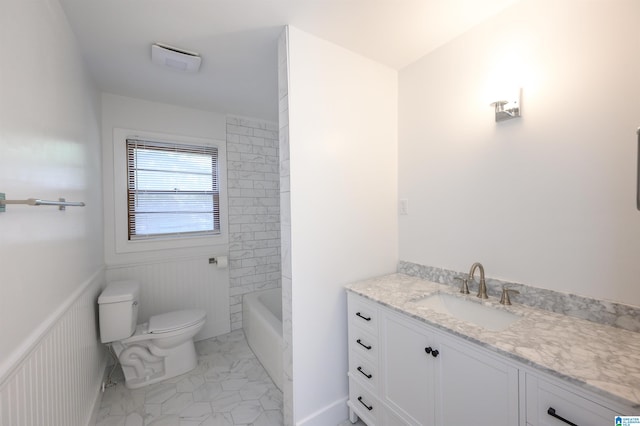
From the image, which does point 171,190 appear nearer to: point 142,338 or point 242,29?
point 142,338

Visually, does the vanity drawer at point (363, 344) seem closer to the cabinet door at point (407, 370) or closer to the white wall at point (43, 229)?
the cabinet door at point (407, 370)

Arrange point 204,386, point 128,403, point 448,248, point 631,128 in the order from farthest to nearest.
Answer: point 204,386, point 128,403, point 448,248, point 631,128

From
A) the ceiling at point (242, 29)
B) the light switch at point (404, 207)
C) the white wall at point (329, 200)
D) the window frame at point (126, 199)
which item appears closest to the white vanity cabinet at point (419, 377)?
the white wall at point (329, 200)

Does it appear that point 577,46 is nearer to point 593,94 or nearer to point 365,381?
point 593,94

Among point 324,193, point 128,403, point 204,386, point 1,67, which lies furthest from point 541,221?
point 128,403

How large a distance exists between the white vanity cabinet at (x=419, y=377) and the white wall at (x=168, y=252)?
1863 mm

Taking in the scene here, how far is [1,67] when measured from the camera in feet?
2.80

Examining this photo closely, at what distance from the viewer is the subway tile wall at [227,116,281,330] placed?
3.07 m

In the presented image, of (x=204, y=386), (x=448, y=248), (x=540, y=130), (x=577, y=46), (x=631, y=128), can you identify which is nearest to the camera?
(x=631, y=128)

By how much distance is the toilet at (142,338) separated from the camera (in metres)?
1.98

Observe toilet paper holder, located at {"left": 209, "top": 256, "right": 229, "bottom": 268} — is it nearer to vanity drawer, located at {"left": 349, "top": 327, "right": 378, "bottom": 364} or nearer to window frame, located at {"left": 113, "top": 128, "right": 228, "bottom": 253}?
window frame, located at {"left": 113, "top": 128, "right": 228, "bottom": 253}

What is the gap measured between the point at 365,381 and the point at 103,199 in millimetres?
2733

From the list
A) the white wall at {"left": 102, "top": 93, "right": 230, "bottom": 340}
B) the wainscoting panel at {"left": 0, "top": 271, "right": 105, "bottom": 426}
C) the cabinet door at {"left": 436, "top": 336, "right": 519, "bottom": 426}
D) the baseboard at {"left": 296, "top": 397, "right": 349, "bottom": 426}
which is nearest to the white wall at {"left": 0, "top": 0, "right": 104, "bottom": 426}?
Result: the wainscoting panel at {"left": 0, "top": 271, "right": 105, "bottom": 426}

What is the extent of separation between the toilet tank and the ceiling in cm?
177
